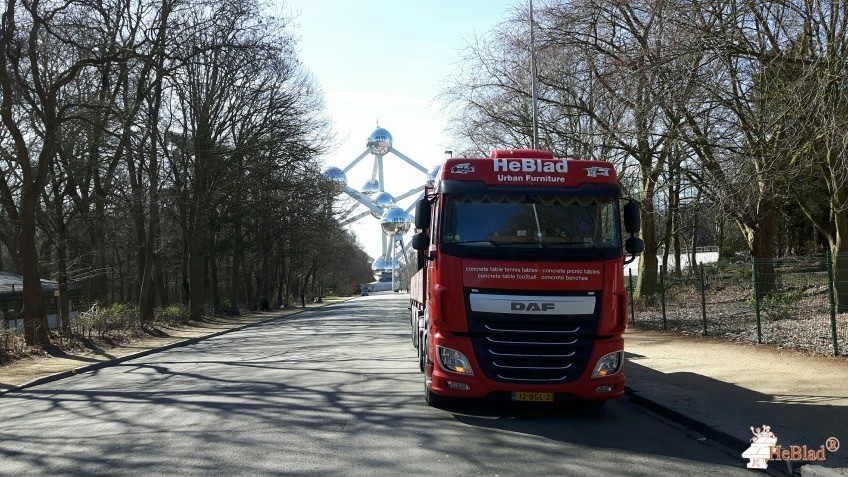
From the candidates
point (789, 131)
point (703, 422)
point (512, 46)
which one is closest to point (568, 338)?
point (703, 422)

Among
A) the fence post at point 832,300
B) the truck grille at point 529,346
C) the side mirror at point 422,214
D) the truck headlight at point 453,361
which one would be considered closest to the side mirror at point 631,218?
the truck grille at point 529,346

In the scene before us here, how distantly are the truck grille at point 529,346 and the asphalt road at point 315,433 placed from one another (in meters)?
0.65

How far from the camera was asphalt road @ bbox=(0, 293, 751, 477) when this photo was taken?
23.2 ft

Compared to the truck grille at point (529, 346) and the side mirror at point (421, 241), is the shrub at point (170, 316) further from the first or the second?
the truck grille at point (529, 346)

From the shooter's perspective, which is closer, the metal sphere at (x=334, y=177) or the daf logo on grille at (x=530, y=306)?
the daf logo on grille at (x=530, y=306)

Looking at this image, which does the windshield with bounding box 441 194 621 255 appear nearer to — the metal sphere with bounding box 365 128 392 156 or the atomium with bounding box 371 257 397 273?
the metal sphere with bounding box 365 128 392 156

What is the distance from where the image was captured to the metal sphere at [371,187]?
126 m

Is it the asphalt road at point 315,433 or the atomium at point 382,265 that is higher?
the atomium at point 382,265

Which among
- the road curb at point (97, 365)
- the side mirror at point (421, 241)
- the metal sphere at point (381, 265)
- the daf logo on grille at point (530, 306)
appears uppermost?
the metal sphere at point (381, 265)

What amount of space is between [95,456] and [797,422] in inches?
299

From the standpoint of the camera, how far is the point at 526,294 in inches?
358

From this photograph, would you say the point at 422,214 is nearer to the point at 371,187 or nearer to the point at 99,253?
the point at 99,253

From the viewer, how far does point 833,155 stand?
55.0 ft

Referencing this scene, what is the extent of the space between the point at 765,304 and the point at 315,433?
1243cm
